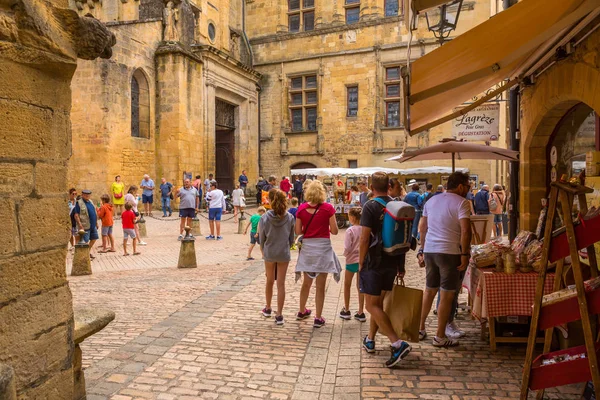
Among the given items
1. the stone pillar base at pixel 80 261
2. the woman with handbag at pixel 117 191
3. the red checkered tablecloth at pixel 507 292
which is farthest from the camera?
the woman with handbag at pixel 117 191

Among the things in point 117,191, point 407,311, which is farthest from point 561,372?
point 117,191

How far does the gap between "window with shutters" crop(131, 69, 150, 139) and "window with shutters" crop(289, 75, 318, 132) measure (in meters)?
7.94

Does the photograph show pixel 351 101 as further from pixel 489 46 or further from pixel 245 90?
pixel 489 46

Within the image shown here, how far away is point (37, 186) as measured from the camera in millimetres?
2410

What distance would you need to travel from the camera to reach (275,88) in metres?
24.6

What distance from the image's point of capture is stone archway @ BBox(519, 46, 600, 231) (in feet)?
14.0

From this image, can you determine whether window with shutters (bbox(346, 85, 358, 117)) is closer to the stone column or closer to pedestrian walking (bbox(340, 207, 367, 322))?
pedestrian walking (bbox(340, 207, 367, 322))

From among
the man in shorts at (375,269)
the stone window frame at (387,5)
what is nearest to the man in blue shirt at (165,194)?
the stone window frame at (387,5)

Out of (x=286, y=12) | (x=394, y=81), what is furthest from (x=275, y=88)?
(x=394, y=81)

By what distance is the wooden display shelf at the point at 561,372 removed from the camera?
2.79 meters

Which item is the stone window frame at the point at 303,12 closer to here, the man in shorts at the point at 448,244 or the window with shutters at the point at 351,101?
the window with shutters at the point at 351,101

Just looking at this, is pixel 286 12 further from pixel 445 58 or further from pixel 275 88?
pixel 445 58

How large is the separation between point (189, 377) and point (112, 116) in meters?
14.8

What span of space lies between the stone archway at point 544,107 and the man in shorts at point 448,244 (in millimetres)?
1357
